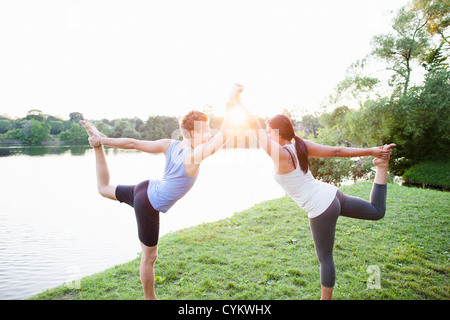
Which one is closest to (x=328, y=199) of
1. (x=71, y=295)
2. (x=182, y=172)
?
(x=182, y=172)

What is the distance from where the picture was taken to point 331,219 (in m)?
2.68

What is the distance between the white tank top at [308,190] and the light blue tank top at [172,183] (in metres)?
Answer: 1.02

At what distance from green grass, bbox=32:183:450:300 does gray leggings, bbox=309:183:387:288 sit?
0.95 meters

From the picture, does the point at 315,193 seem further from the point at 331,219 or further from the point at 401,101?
the point at 401,101

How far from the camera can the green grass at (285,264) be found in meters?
3.64

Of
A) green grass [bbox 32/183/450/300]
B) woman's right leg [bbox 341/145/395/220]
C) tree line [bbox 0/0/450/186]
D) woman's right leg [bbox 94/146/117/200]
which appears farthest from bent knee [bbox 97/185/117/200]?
tree line [bbox 0/0/450/186]

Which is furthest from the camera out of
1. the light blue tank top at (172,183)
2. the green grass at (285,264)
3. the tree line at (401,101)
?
the tree line at (401,101)

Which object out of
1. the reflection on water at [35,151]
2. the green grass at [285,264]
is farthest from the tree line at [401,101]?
the reflection on water at [35,151]

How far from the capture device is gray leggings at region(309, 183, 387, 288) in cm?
269

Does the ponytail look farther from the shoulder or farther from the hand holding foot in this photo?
the shoulder

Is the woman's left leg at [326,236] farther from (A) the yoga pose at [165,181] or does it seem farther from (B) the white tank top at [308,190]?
(A) the yoga pose at [165,181]

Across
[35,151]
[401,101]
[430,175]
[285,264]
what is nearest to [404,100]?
[401,101]

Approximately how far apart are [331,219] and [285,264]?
6.93ft

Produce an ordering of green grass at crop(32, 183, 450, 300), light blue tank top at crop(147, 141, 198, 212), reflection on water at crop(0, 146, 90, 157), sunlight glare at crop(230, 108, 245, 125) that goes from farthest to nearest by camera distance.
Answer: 1. reflection on water at crop(0, 146, 90, 157)
2. green grass at crop(32, 183, 450, 300)
3. light blue tank top at crop(147, 141, 198, 212)
4. sunlight glare at crop(230, 108, 245, 125)
